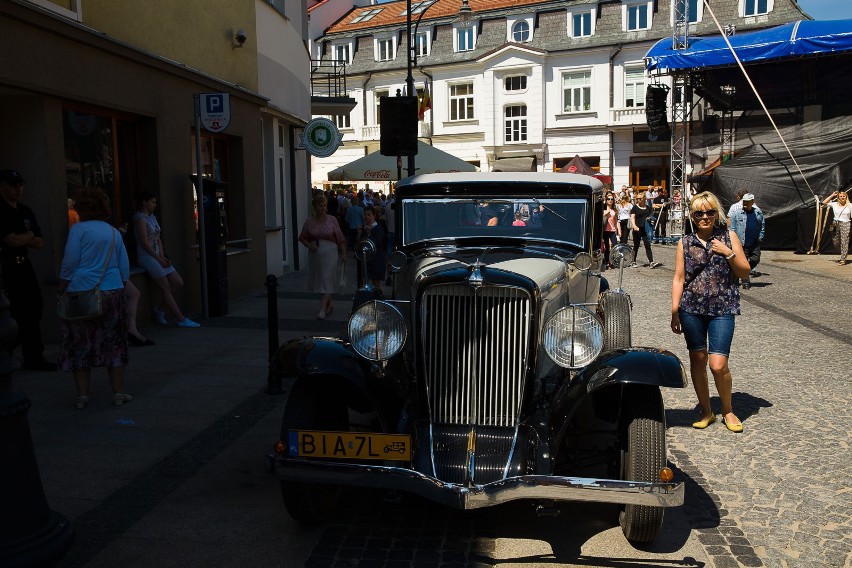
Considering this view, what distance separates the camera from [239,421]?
6.27 m

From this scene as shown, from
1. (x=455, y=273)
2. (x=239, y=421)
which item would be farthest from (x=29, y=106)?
(x=455, y=273)

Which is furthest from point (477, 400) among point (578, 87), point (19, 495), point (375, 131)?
point (375, 131)

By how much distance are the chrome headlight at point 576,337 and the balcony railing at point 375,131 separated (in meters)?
43.5

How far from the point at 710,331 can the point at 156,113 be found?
7.80m

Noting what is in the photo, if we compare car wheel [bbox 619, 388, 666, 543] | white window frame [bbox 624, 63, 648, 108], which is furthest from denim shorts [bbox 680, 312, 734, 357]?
white window frame [bbox 624, 63, 648, 108]

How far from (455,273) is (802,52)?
23.0 m

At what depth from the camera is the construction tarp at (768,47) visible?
75.8ft

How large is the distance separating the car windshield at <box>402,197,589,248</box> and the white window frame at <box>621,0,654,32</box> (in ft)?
125

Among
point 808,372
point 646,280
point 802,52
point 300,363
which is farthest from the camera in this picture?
point 802,52

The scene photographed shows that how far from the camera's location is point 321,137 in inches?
568

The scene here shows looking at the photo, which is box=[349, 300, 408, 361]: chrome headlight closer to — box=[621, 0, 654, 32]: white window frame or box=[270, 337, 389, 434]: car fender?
box=[270, 337, 389, 434]: car fender

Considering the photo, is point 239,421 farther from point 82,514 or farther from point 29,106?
point 29,106

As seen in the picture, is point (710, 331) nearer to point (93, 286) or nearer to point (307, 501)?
point (307, 501)

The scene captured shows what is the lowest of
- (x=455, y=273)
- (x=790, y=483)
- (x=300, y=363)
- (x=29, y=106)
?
(x=790, y=483)
